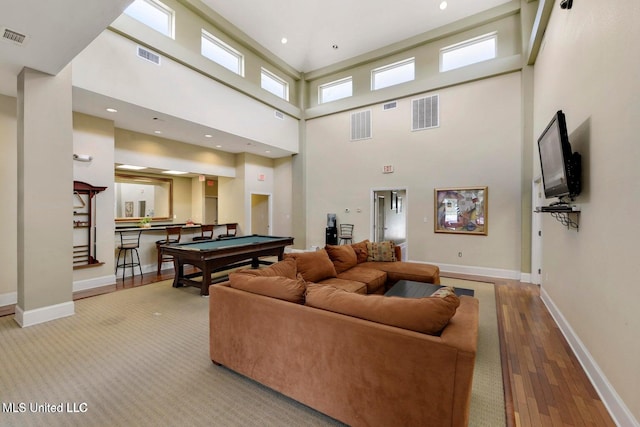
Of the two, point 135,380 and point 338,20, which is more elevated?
point 338,20

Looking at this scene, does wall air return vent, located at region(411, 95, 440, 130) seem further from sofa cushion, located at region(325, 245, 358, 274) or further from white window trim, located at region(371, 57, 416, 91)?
sofa cushion, located at region(325, 245, 358, 274)

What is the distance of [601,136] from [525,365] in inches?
85.4

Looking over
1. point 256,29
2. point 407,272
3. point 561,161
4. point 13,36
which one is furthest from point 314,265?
point 256,29

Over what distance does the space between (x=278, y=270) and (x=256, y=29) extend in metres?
6.73

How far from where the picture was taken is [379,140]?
7.46 metres

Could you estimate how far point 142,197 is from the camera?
801 centimetres

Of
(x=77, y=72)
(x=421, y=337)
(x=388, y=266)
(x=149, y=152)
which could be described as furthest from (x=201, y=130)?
(x=421, y=337)

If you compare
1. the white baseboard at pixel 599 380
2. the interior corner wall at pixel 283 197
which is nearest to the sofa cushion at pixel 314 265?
the white baseboard at pixel 599 380

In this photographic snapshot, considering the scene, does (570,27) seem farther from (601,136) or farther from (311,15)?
(311,15)

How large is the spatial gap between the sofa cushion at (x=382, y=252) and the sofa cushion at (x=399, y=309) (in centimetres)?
308

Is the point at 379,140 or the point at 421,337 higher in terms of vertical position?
the point at 379,140

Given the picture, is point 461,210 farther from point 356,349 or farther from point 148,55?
point 148,55

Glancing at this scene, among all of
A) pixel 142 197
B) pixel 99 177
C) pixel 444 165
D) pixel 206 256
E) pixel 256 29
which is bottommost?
pixel 206 256

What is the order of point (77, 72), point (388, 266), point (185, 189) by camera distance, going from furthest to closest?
point (185, 189)
point (388, 266)
point (77, 72)
